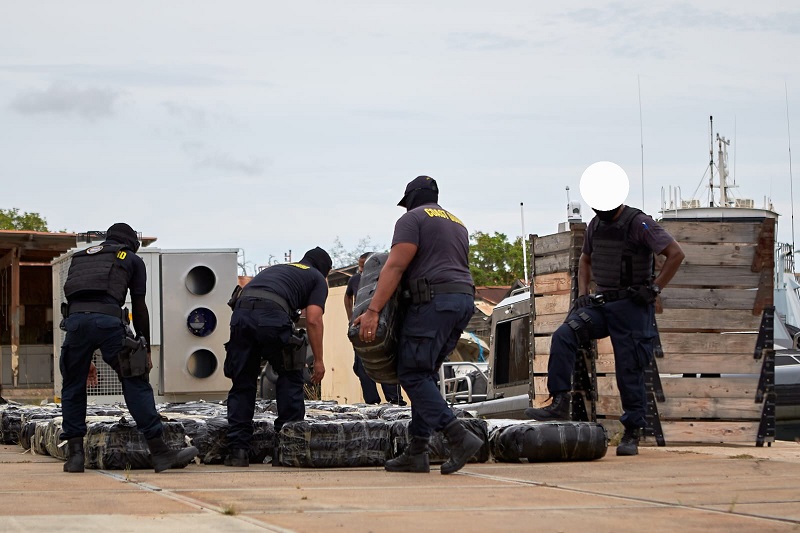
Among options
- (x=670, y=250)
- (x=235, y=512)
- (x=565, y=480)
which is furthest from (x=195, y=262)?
(x=235, y=512)

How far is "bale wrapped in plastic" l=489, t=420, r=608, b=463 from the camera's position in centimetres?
843

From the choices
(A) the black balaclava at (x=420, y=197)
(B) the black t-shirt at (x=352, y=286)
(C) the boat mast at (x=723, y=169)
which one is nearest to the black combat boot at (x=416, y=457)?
(A) the black balaclava at (x=420, y=197)

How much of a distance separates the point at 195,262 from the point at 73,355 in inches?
350

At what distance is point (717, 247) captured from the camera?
34.0ft

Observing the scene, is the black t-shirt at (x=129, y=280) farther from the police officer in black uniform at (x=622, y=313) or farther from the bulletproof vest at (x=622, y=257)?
the bulletproof vest at (x=622, y=257)

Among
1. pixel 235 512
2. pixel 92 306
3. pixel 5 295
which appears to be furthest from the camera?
pixel 5 295

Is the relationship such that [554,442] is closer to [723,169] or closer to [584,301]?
[584,301]

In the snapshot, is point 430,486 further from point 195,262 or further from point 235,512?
point 195,262

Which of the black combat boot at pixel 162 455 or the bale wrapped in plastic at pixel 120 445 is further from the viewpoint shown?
the bale wrapped in plastic at pixel 120 445

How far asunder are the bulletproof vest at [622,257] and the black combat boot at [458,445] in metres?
2.14

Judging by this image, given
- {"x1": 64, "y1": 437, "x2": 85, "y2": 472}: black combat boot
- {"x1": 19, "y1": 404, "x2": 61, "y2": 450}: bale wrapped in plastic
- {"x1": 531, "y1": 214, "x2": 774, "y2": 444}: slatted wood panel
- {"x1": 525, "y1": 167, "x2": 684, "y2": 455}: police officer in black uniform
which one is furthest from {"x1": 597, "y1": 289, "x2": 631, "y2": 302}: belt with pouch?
{"x1": 19, "y1": 404, "x2": 61, "y2": 450}: bale wrapped in plastic

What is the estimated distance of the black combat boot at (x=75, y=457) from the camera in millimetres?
8094

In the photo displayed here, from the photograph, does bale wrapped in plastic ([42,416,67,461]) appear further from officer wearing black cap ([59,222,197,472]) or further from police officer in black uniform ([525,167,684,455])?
police officer in black uniform ([525,167,684,455])

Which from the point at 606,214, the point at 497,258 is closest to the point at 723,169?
the point at 606,214
